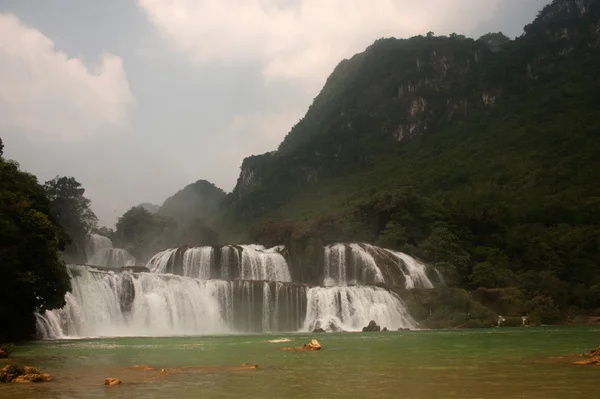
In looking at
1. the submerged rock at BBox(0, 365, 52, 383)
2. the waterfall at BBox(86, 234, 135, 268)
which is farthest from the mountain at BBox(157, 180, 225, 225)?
the submerged rock at BBox(0, 365, 52, 383)

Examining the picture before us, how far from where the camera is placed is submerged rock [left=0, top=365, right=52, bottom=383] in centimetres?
934

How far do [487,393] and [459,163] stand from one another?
80.2 meters

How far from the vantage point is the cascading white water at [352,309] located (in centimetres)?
3591

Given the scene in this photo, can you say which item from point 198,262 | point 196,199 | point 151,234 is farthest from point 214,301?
point 196,199

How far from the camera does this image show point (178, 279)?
1364 inches

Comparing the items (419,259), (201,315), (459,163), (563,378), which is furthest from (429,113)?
(563,378)

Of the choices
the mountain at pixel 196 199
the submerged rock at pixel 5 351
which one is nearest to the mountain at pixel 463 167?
the mountain at pixel 196 199

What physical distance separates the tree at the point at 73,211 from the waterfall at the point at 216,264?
64.7ft

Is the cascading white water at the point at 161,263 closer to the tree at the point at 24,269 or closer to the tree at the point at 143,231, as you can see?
the tree at the point at 24,269

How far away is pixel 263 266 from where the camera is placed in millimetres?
45969

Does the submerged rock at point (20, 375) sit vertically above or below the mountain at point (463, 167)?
below

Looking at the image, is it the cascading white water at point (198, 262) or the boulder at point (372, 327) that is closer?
the boulder at point (372, 327)

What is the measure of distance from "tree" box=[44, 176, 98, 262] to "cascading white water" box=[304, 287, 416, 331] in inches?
1364

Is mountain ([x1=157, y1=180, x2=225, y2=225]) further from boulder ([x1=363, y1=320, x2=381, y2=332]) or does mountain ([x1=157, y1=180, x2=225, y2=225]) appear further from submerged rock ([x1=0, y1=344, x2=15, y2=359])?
submerged rock ([x1=0, y1=344, x2=15, y2=359])
